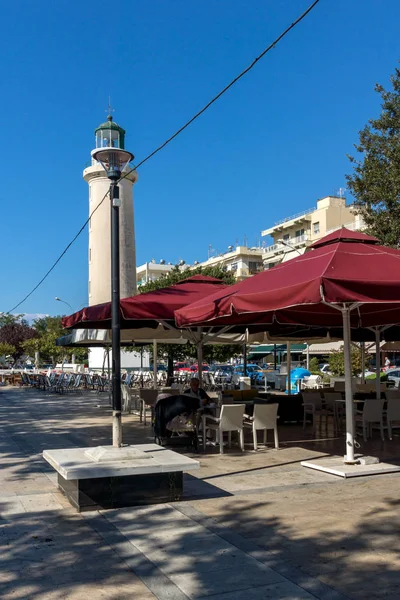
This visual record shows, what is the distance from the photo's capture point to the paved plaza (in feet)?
13.3

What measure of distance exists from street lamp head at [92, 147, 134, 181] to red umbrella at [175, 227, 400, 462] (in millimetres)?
2164

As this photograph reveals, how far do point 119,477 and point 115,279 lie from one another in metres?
2.14

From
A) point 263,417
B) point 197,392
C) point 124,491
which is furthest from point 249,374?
point 124,491

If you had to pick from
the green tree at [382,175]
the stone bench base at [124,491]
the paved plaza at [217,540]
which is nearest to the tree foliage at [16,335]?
the green tree at [382,175]

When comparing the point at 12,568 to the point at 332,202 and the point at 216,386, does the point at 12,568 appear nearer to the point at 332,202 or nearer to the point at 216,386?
the point at 216,386

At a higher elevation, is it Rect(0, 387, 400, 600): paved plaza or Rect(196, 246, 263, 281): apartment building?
Rect(196, 246, 263, 281): apartment building

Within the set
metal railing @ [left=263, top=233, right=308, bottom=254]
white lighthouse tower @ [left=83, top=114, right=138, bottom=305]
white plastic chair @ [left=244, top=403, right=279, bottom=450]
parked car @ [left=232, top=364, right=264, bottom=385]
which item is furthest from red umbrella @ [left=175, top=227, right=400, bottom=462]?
metal railing @ [left=263, top=233, right=308, bottom=254]

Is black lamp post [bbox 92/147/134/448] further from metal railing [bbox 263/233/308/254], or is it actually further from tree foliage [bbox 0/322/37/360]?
metal railing [bbox 263/233/308/254]

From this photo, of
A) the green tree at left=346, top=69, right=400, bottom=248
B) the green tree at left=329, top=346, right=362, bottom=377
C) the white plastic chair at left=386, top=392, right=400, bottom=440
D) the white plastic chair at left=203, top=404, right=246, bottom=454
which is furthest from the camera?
the green tree at left=329, top=346, right=362, bottom=377

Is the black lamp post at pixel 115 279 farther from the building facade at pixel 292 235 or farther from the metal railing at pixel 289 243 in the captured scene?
the metal railing at pixel 289 243

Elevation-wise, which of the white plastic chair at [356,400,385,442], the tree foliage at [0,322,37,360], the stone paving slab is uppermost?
the tree foliage at [0,322,37,360]

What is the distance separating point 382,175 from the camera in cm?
1847

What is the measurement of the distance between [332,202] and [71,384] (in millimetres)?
45517

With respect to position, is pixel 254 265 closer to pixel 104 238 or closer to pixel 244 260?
pixel 244 260
